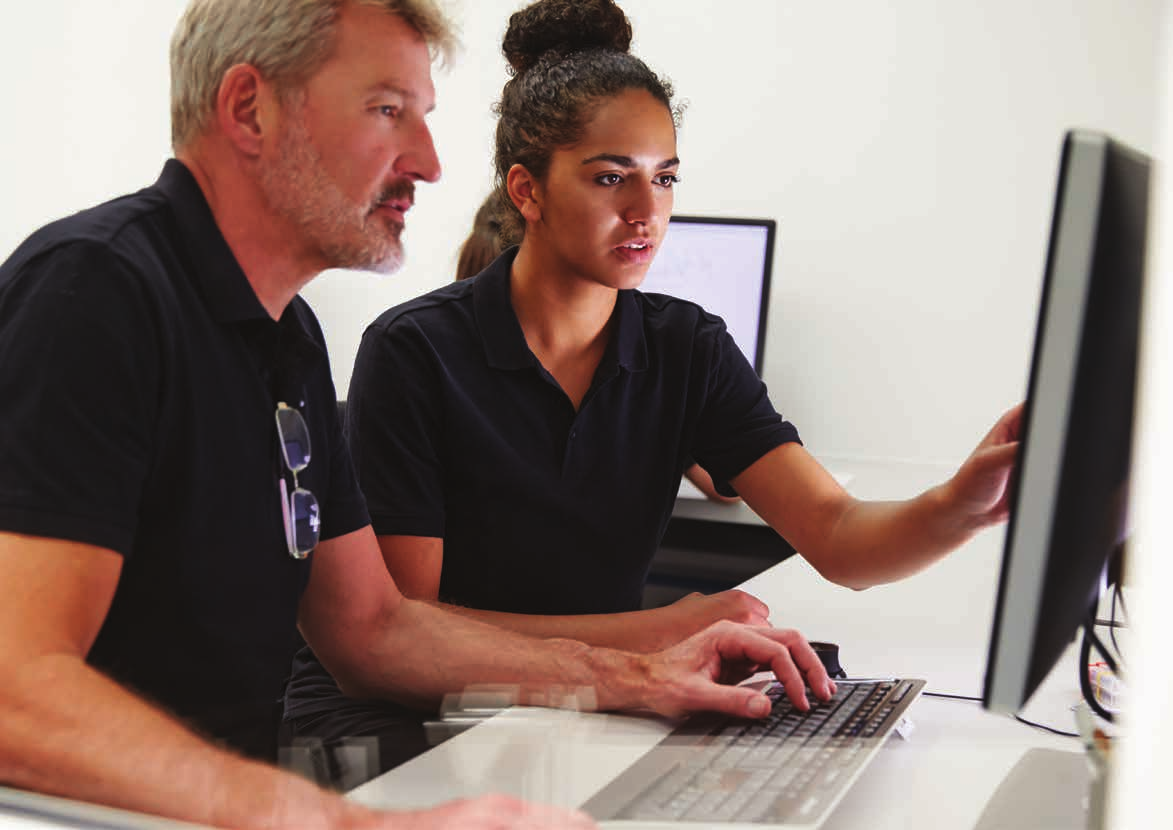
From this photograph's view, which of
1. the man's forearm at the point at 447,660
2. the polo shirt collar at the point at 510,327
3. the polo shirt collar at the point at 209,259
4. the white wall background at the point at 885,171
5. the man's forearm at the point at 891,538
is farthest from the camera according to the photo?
the white wall background at the point at 885,171

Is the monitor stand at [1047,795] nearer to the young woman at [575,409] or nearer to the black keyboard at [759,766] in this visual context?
the black keyboard at [759,766]

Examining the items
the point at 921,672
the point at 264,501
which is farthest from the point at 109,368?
the point at 921,672

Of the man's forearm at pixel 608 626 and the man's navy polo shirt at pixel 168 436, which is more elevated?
the man's navy polo shirt at pixel 168 436

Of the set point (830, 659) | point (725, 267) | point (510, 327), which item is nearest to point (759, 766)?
point (830, 659)

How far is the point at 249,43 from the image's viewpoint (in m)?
0.81

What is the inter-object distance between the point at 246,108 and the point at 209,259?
0.11m

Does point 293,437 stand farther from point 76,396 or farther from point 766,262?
point 766,262

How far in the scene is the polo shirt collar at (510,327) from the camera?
1222mm

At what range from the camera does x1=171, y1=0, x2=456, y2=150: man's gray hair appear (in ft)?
2.64

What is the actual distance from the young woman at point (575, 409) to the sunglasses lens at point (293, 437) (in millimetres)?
276

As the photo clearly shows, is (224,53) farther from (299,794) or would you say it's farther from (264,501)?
(299,794)

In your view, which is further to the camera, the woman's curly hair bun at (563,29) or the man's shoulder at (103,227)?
the woman's curly hair bun at (563,29)

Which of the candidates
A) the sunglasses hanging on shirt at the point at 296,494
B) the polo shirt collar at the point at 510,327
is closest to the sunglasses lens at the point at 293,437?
the sunglasses hanging on shirt at the point at 296,494

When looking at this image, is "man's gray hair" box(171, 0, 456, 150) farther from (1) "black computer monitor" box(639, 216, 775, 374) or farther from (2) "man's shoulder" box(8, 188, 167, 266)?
(1) "black computer monitor" box(639, 216, 775, 374)
